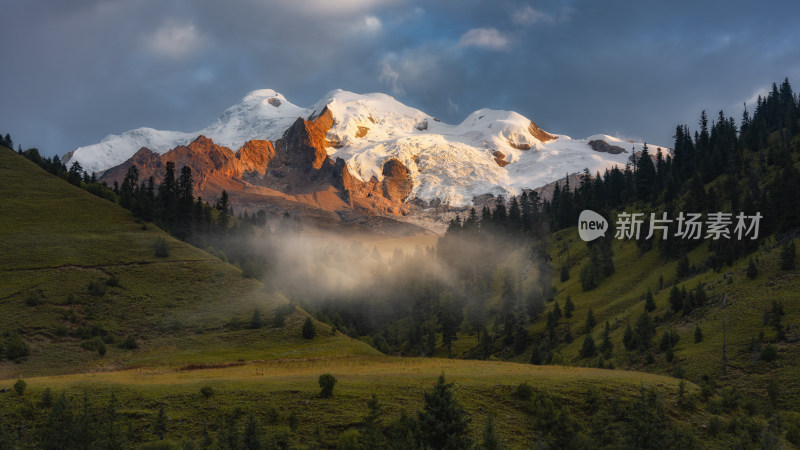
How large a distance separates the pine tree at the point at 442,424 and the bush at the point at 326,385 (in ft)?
39.6

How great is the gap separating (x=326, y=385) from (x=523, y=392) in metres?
18.1

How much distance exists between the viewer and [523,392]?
54.8 meters

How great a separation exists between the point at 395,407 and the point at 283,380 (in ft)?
40.8

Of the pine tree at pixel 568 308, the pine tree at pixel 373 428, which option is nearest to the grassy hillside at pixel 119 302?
the pine tree at pixel 373 428

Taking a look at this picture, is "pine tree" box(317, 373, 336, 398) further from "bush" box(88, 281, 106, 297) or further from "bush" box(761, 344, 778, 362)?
"bush" box(88, 281, 106, 297)

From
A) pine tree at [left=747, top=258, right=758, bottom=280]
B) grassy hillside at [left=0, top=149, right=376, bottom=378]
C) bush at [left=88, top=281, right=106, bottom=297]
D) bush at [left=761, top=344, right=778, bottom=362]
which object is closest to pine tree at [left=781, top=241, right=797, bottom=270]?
pine tree at [left=747, top=258, right=758, bottom=280]

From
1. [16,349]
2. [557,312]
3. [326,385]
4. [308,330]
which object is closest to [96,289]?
[16,349]

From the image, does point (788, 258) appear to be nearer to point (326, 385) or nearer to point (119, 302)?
point (326, 385)

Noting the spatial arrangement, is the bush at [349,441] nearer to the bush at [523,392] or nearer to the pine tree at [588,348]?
the bush at [523,392]

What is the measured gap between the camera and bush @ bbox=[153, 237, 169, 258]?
133 m

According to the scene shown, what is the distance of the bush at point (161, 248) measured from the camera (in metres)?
133

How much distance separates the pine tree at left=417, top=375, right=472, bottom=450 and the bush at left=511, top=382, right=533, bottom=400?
46.6 ft

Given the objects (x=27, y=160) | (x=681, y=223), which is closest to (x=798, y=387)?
(x=681, y=223)

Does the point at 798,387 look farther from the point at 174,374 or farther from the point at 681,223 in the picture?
the point at 681,223
